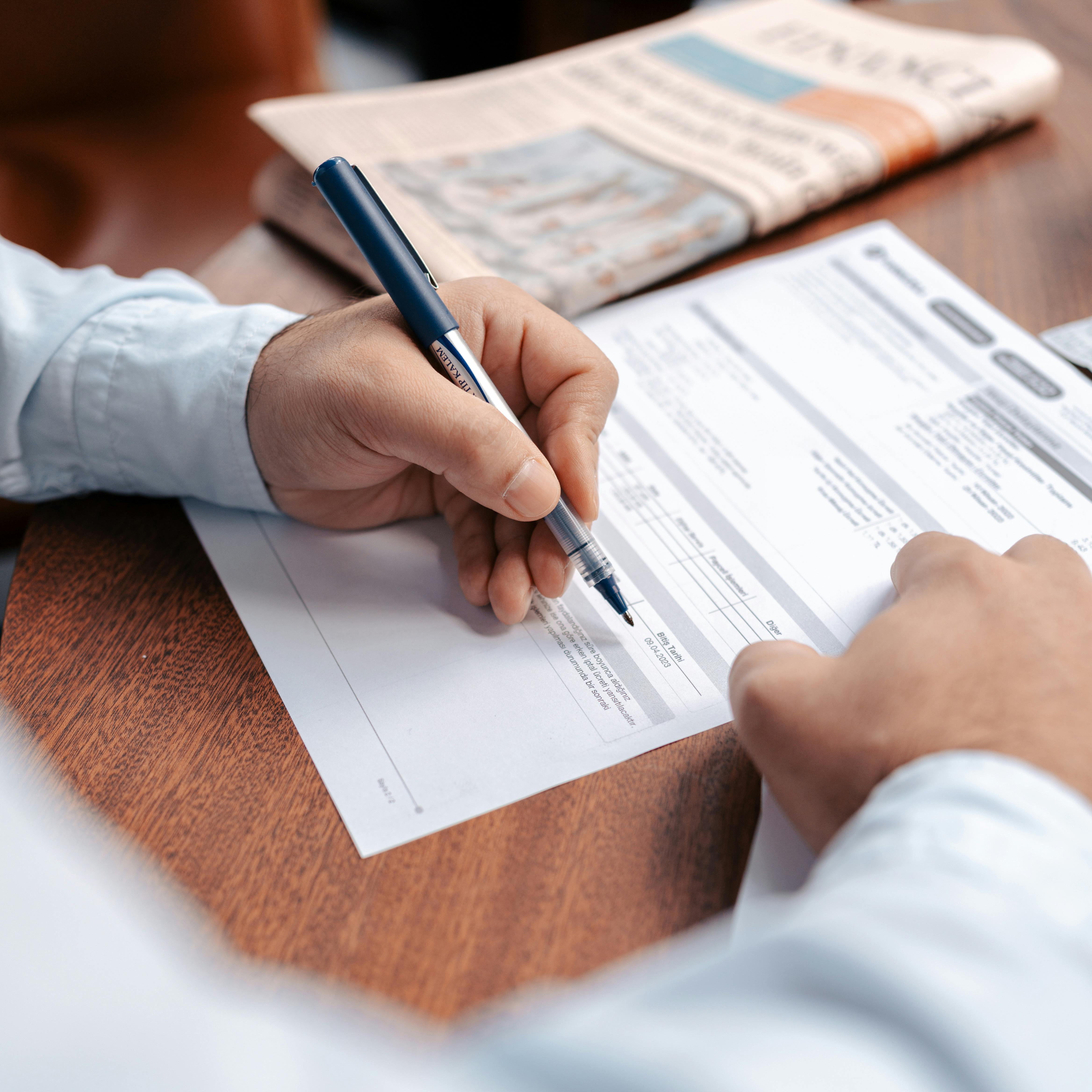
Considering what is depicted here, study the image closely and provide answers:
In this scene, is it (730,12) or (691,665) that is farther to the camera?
(730,12)

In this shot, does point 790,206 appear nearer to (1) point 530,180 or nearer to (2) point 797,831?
(1) point 530,180

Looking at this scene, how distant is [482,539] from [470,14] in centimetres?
172

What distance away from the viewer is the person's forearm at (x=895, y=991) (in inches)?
6.9

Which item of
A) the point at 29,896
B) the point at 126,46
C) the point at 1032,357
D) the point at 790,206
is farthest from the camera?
the point at 126,46

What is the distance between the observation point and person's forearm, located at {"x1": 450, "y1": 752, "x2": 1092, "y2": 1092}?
175 millimetres

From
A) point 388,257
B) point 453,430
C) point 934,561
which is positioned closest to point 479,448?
point 453,430

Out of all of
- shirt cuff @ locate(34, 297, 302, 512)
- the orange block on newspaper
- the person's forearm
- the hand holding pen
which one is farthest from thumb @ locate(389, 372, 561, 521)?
the orange block on newspaper

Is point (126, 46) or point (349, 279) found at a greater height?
point (126, 46)

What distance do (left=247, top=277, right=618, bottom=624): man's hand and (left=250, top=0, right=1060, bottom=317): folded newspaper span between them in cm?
13

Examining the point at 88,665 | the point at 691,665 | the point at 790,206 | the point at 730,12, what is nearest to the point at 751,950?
the point at 691,665

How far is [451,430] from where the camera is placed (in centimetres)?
44

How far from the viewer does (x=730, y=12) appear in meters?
0.93

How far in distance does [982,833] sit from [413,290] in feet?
1.21

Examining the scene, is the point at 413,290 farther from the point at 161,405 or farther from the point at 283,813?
the point at 283,813
